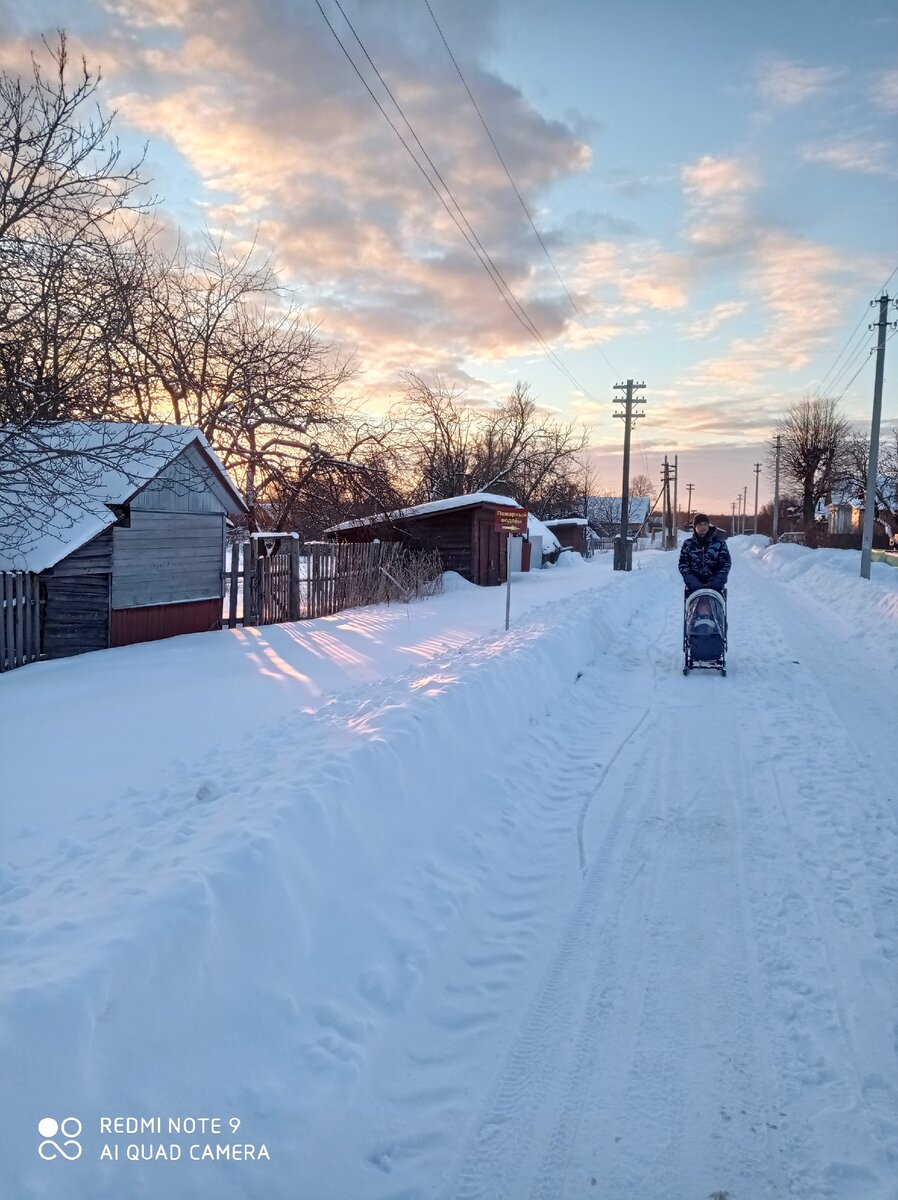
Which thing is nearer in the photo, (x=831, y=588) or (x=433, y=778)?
(x=433, y=778)

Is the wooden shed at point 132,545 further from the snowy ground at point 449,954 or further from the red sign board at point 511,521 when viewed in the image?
the red sign board at point 511,521

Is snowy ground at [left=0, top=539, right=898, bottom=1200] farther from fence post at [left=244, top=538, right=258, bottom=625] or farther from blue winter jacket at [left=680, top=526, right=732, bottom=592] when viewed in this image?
fence post at [left=244, top=538, right=258, bottom=625]

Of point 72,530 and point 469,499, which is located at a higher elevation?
point 469,499

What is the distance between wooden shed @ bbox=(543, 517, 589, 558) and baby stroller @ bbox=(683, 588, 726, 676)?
45649 millimetres

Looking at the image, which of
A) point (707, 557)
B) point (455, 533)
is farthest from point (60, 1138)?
point (455, 533)

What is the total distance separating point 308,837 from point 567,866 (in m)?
1.67

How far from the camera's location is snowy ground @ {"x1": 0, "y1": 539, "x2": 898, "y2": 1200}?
8.28 ft

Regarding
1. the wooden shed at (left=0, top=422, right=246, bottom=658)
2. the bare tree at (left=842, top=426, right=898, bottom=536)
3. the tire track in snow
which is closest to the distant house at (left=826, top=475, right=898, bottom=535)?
the bare tree at (left=842, top=426, right=898, bottom=536)

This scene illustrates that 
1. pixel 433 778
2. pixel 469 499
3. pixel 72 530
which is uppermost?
pixel 469 499

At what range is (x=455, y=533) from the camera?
25875mm

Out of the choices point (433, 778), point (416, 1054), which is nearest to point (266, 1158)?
point (416, 1054)

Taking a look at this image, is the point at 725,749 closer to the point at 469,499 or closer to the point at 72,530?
the point at 72,530

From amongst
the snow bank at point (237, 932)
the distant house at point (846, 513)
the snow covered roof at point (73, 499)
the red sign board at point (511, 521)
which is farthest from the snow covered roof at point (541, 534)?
the snow bank at point (237, 932)

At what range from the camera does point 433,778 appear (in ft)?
18.6
